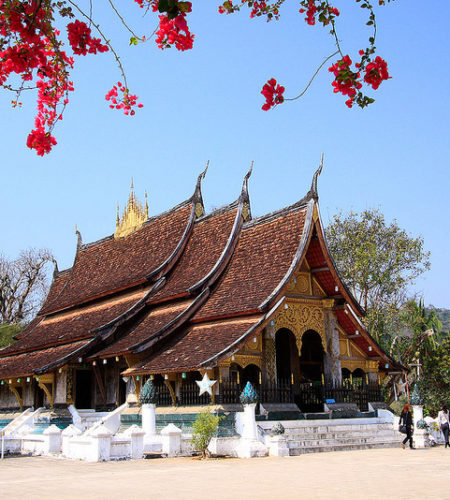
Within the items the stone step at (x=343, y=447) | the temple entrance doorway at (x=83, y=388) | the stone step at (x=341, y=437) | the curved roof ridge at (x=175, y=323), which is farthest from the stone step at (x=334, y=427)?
the temple entrance doorway at (x=83, y=388)

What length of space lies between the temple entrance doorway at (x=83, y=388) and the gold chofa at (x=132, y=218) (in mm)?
5943

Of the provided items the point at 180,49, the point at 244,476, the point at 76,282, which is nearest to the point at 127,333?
the point at 76,282

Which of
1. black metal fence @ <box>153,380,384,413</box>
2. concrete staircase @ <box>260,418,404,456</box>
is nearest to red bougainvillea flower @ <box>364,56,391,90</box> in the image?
concrete staircase @ <box>260,418,404,456</box>

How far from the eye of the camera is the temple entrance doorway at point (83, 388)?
60.0 feet

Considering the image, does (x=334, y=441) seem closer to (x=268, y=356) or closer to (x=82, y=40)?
(x=268, y=356)

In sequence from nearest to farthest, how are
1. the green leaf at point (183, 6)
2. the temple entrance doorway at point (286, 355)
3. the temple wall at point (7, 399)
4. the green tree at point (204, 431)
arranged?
the green leaf at point (183, 6) < the green tree at point (204, 431) < the temple entrance doorway at point (286, 355) < the temple wall at point (7, 399)

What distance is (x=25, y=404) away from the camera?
19422 mm

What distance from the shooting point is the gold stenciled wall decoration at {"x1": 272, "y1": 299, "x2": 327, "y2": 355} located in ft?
49.4

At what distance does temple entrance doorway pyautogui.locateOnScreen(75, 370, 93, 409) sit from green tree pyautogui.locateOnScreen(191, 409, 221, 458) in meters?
7.13

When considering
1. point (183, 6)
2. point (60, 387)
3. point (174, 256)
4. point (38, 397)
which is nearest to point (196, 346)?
point (174, 256)

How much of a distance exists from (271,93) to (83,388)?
49.7 ft

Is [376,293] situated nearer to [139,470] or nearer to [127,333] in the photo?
[127,333]

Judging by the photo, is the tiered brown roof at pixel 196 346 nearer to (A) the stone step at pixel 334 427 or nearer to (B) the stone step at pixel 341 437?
(A) the stone step at pixel 334 427

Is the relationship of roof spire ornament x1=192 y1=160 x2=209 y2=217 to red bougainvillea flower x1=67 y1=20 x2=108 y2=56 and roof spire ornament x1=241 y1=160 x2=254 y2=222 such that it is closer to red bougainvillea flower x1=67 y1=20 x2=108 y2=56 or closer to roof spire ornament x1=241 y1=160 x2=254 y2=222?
roof spire ornament x1=241 y1=160 x2=254 y2=222
